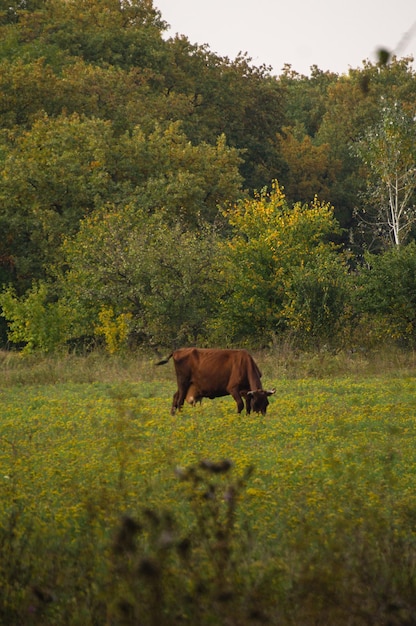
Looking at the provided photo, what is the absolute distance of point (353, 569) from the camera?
6.73 meters

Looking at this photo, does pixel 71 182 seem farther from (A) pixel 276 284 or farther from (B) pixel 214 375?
(B) pixel 214 375

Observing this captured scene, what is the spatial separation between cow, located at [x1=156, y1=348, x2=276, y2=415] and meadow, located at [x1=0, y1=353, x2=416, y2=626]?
459mm

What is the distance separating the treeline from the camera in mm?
34438

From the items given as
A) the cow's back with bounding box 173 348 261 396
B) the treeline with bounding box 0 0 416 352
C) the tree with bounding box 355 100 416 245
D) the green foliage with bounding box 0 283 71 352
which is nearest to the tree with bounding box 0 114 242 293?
the treeline with bounding box 0 0 416 352

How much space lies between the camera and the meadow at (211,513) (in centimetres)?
565

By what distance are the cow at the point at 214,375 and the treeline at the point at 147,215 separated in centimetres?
892

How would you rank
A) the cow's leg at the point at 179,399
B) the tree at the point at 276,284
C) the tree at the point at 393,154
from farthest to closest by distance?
the tree at the point at 393,154
the tree at the point at 276,284
the cow's leg at the point at 179,399

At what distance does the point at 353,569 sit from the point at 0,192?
34.3m

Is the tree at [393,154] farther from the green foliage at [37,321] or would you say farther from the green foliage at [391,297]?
the green foliage at [37,321]

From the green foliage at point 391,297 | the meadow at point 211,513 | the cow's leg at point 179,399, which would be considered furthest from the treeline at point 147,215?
the meadow at point 211,513

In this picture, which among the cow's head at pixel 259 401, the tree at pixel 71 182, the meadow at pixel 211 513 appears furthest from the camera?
the tree at pixel 71 182

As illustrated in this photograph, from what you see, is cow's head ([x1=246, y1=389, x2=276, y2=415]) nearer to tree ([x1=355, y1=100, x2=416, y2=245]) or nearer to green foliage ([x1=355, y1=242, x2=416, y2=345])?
green foliage ([x1=355, y1=242, x2=416, y2=345])

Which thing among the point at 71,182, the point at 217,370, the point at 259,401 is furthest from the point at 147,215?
the point at 259,401

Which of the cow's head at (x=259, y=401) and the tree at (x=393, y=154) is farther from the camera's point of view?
the tree at (x=393, y=154)
